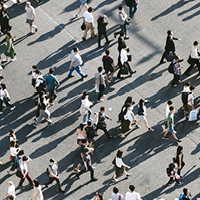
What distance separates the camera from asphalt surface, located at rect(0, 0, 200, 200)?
48.9 feet

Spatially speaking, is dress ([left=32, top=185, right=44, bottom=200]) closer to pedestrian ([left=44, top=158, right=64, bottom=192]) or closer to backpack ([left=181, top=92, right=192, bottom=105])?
pedestrian ([left=44, top=158, right=64, bottom=192])

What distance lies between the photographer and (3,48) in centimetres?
2048

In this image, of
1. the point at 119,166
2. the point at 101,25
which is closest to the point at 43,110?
the point at 119,166

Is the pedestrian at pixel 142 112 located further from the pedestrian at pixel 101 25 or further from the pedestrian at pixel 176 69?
the pedestrian at pixel 101 25

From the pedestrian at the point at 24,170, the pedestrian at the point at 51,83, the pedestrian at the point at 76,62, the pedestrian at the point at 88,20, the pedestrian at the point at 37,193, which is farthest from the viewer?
the pedestrian at the point at 88,20

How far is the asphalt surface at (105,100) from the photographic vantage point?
1489cm

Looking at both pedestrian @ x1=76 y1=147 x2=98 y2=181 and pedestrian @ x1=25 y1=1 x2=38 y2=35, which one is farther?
pedestrian @ x1=25 y1=1 x2=38 y2=35

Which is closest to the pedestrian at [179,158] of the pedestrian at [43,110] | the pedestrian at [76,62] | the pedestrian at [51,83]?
the pedestrian at [43,110]

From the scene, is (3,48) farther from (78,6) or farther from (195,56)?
(195,56)

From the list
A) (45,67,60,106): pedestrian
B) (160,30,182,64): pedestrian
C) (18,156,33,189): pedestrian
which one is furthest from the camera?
(160,30,182,64): pedestrian

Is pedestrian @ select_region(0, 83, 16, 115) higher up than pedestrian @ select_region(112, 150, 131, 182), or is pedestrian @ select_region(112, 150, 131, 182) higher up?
pedestrian @ select_region(0, 83, 16, 115)

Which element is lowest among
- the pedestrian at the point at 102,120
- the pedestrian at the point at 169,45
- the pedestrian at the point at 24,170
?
the pedestrian at the point at 24,170

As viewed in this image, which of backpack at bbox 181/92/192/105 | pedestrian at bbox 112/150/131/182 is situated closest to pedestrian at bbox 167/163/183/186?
pedestrian at bbox 112/150/131/182

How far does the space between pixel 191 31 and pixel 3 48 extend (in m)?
9.11
